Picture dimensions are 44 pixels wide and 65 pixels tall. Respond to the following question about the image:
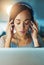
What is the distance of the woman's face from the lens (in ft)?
5.57

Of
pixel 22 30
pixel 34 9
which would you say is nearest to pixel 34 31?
pixel 22 30

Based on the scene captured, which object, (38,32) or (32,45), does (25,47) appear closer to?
(32,45)

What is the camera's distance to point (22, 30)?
171 centimetres

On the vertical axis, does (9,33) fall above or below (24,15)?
below

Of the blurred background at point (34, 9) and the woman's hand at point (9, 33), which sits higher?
the blurred background at point (34, 9)

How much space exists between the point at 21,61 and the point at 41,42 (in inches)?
12.5

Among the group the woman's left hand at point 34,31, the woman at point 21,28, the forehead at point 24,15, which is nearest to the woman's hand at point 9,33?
the woman at point 21,28

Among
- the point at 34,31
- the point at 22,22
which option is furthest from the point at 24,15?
the point at 34,31

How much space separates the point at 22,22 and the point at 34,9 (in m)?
0.20

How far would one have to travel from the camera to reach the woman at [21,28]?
1697 mm

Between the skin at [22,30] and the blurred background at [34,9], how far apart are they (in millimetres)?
58

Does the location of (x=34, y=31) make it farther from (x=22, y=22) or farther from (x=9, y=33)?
(x=9, y=33)

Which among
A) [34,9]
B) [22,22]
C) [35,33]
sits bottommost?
[35,33]

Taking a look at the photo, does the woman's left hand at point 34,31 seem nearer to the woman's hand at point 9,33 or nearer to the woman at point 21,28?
the woman at point 21,28
